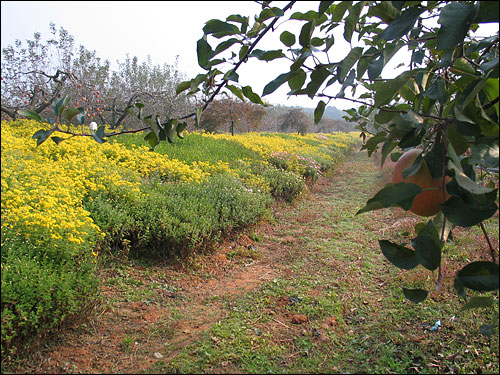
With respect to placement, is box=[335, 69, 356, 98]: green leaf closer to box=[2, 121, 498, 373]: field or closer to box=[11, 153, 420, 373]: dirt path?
box=[2, 121, 498, 373]: field

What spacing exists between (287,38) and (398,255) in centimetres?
55

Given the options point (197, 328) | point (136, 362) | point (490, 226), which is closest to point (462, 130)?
point (136, 362)

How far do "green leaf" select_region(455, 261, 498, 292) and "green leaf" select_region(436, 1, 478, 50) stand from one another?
371 millimetres

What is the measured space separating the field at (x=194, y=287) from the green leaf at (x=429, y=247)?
91cm

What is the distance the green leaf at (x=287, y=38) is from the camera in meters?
0.84

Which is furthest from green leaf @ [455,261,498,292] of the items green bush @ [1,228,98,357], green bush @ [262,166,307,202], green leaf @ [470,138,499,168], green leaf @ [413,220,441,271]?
green bush @ [262,166,307,202]

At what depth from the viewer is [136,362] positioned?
6.39 ft

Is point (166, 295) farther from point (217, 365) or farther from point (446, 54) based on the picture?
point (446, 54)

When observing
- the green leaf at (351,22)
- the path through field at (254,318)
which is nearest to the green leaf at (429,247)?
the green leaf at (351,22)

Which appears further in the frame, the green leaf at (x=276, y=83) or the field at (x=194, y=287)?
the field at (x=194, y=287)

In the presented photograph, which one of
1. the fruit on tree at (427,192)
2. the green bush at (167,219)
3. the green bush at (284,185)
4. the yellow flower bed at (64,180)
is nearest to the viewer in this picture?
the fruit on tree at (427,192)

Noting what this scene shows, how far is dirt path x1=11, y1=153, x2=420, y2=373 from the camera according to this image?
1975 mm

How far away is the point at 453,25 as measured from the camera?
61cm

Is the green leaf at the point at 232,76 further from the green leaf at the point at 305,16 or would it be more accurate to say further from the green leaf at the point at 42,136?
the green leaf at the point at 42,136
